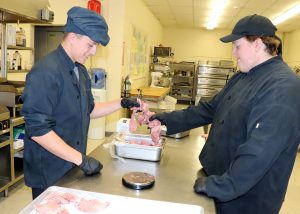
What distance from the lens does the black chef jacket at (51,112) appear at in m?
1.34

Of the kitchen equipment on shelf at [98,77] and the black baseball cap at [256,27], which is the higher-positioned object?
the black baseball cap at [256,27]

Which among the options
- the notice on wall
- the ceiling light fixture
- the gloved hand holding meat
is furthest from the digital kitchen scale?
the ceiling light fixture

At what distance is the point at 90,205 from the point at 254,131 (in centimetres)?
73

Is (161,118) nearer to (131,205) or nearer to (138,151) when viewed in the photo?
(138,151)

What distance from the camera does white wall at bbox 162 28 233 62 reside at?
10.4 m

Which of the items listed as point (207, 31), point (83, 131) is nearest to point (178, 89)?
point (207, 31)

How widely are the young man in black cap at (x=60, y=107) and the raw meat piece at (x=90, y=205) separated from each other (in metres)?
0.24

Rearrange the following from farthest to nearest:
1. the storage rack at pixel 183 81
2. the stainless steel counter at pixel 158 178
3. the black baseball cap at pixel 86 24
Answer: the storage rack at pixel 183 81 → the black baseball cap at pixel 86 24 → the stainless steel counter at pixel 158 178

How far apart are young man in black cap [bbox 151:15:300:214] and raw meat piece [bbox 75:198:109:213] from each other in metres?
0.44

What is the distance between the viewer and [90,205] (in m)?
1.14

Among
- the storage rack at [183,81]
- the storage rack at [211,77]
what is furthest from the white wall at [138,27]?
the storage rack at [211,77]

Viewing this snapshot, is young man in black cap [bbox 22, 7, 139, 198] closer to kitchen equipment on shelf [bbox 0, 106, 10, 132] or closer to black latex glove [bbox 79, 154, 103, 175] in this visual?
black latex glove [bbox 79, 154, 103, 175]

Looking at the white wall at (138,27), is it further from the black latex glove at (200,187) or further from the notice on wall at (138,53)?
the black latex glove at (200,187)

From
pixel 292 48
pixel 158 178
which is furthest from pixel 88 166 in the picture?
pixel 292 48
